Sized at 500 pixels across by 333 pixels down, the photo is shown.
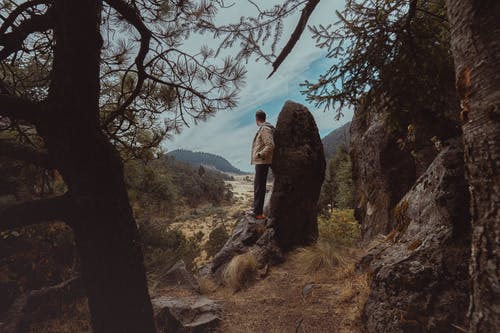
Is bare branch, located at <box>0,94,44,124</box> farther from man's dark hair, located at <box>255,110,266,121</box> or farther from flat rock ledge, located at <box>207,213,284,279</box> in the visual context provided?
man's dark hair, located at <box>255,110,266,121</box>

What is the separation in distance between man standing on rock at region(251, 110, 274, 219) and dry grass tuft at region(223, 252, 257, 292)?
4.98 ft

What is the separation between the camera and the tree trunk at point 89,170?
1.82 m

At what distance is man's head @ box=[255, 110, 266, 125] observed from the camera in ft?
21.0

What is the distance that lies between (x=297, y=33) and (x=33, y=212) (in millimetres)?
2561

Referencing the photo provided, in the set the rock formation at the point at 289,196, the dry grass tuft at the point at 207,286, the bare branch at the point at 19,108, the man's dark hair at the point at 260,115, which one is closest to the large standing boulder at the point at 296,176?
the rock formation at the point at 289,196

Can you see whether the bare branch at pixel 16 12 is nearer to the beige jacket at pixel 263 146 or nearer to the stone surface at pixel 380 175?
the beige jacket at pixel 263 146

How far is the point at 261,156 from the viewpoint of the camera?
592 cm

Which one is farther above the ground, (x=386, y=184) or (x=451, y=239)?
(x=386, y=184)

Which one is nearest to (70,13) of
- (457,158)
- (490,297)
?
(490,297)

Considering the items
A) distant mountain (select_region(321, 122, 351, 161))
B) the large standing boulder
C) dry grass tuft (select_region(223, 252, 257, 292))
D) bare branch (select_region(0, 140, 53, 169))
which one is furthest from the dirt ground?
distant mountain (select_region(321, 122, 351, 161))

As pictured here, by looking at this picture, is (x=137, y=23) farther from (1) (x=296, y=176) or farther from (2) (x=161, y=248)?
(2) (x=161, y=248)

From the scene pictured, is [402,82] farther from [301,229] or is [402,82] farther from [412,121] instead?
[301,229]

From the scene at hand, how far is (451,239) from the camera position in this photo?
2123mm

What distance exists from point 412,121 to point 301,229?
3626mm
